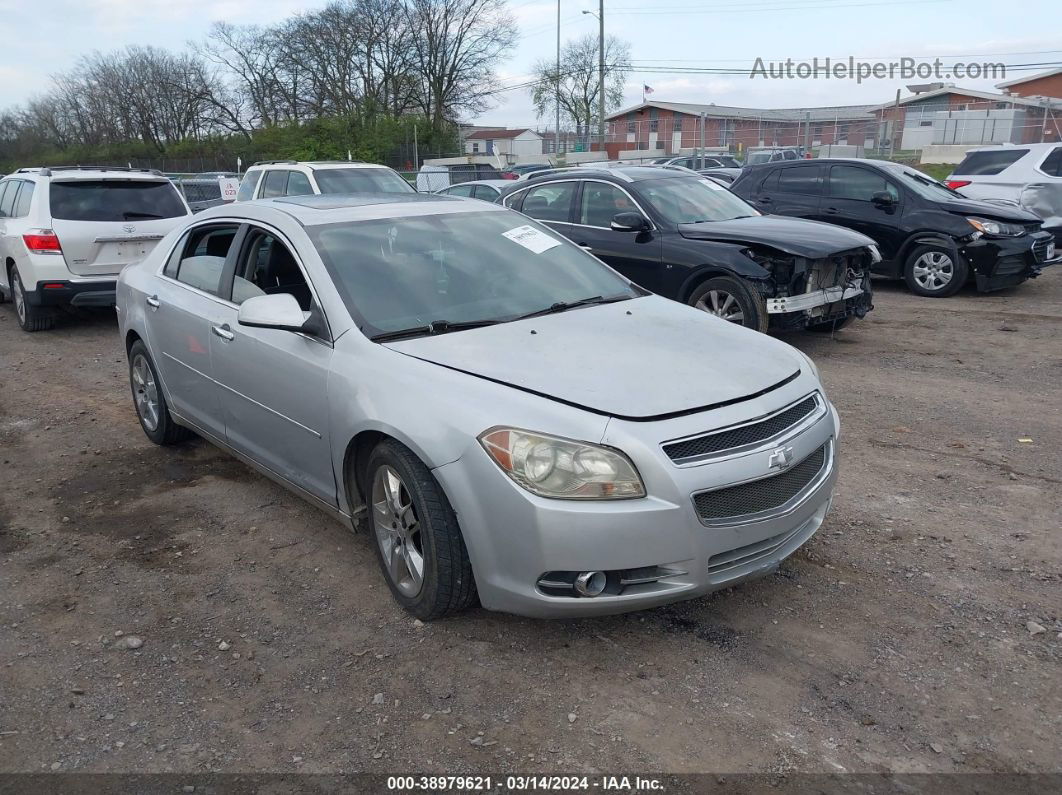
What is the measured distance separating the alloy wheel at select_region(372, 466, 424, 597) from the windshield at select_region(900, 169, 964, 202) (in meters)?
9.29

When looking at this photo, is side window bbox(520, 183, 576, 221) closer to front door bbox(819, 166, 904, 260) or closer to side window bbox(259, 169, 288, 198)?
front door bbox(819, 166, 904, 260)

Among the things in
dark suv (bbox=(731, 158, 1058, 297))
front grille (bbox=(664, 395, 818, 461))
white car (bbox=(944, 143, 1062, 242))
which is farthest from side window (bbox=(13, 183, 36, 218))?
white car (bbox=(944, 143, 1062, 242))

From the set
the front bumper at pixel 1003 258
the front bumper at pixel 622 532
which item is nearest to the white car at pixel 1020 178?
the front bumper at pixel 1003 258

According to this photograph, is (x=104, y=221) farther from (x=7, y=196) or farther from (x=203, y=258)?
(x=203, y=258)

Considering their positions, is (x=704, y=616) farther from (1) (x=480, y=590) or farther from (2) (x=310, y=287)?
(2) (x=310, y=287)

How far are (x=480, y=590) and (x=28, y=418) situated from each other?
16.5 feet

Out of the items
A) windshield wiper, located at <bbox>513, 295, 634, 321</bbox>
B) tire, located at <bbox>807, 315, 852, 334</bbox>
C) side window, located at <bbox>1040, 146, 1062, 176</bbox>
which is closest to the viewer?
windshield wiper, located at <bbox>513, 295, 634, 321</bbox>

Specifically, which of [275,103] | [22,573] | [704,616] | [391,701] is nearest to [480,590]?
[391,701]

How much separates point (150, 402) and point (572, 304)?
313 cm

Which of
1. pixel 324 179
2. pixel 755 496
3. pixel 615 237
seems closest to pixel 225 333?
pixel 755 496

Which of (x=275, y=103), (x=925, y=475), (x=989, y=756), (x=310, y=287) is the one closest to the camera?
(x=989, y=756)

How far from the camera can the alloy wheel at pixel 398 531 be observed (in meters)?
3.37

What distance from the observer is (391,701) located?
2.99 metres

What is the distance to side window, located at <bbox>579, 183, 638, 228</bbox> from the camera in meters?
8.55
